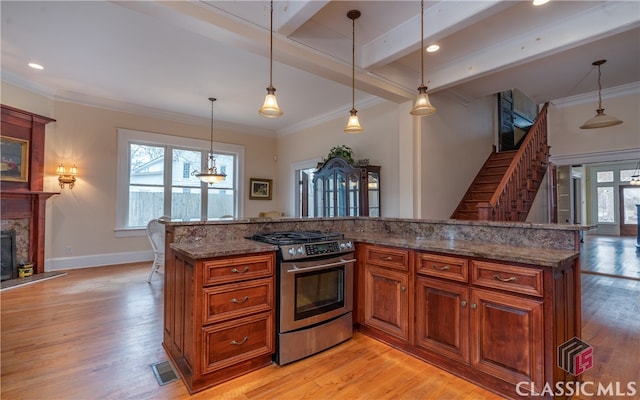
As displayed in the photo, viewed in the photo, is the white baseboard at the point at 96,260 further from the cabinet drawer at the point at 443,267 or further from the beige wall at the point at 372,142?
the cabinet drawer at the point at 443,267

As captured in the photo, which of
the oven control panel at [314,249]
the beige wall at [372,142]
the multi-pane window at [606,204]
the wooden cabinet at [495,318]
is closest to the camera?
the wooden cabinet at [495,318]

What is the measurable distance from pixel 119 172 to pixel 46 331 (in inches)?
140

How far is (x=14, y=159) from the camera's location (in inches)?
176

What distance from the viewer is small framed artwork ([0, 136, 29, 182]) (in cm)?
434

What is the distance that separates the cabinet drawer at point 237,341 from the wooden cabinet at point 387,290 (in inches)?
36.6

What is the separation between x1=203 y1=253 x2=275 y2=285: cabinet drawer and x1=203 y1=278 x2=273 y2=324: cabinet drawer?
0.04 meters

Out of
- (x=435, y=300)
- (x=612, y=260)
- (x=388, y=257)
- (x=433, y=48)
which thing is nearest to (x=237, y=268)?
(x=388, y=257)

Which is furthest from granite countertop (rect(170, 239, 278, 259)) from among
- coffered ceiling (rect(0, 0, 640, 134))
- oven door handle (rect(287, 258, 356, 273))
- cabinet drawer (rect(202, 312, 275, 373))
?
coffered ceiling (rect(0, 0, 640, 134))

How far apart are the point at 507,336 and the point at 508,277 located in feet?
1.20

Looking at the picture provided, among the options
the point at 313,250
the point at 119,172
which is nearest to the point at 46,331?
the point at 313,250

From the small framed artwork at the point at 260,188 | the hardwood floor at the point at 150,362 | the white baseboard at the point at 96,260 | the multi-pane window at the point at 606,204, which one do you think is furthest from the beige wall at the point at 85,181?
the multi-pane window at the point at 606,204

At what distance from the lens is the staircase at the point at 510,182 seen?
13.9 feet

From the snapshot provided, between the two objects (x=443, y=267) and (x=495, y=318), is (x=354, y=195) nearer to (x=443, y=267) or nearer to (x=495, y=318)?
(x=443, y=267)

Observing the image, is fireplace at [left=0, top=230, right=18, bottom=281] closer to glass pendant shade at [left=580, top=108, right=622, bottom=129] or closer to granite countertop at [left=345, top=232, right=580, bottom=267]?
granite countertop at [left=345, top=232, right=580, bottom=267]
